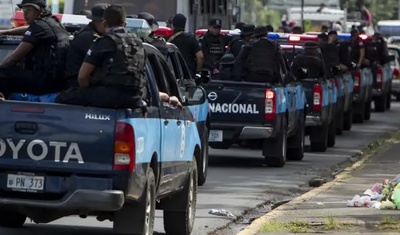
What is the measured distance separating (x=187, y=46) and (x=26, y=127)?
1060cm

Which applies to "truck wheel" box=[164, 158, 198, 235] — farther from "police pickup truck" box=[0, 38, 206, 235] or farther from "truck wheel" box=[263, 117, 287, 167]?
"truck wheel" box=[263, 117, 287, 167]

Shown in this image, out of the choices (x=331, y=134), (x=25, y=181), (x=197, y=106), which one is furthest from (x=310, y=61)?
(x=25, y=181)

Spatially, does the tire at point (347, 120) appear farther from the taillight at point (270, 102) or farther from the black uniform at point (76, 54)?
the black uniform at point (76, 54)

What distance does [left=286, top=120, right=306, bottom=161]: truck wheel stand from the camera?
21391 millimetres

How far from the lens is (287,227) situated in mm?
12367

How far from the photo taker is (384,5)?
81.4 meters

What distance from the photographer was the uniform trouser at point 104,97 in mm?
9867

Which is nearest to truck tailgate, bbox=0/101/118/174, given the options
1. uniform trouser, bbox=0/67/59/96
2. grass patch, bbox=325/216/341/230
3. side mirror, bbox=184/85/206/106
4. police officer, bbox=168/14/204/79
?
uniform trouser, bbox=0/67/59/96

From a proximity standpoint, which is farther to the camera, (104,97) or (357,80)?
(357,80)

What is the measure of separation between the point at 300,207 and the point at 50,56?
4.02 metres

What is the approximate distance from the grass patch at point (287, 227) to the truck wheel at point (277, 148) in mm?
7085

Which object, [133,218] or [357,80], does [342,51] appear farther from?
[133,218]

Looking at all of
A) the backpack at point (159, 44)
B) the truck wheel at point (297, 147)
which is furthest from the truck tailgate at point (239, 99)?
the backpack at point (159, 44)

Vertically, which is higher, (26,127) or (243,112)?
(26,127)
